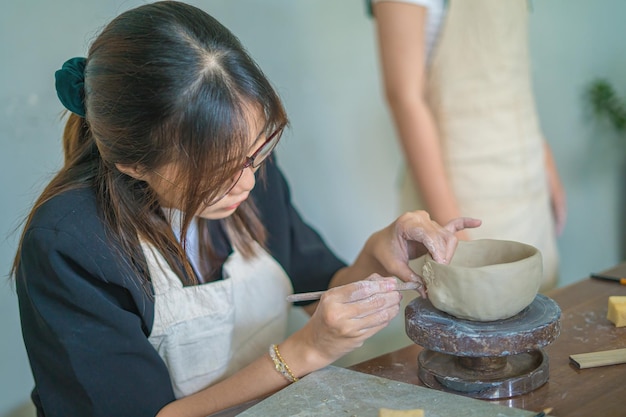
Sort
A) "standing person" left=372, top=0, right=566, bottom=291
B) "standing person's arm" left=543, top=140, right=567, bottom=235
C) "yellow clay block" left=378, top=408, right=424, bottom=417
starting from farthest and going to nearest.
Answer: "standing person's arm" left=543, top=140, right=567, bottom=235, "standing person" left=372, top=0, right=566, bottom=291, "yellow clay block" left=378, top=408, right=424, bottom=417

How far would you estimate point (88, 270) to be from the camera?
4.18 feet

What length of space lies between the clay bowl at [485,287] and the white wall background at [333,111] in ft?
3.05

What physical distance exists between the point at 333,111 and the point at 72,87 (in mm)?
1413

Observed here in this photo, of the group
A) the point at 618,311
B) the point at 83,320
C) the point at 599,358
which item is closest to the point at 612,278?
the point at 618,311

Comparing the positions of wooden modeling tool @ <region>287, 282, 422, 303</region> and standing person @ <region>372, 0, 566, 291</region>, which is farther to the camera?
standing person @ <region>372, 0, 566, 291</region>

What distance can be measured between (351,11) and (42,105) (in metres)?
1.21

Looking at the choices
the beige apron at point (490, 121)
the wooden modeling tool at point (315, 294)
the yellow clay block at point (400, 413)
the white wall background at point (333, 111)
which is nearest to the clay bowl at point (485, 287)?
the wooden modeling tool at point (315, 294)

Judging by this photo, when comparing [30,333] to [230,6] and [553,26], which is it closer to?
[230,6]

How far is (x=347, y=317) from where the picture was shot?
3.86 feet

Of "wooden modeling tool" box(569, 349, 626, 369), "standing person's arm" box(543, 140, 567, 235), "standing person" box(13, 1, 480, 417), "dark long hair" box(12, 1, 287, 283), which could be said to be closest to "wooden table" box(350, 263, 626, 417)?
"wooden modeling tool" box(569, 349, 626, 369)

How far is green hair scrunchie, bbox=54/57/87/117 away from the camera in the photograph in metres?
1.28

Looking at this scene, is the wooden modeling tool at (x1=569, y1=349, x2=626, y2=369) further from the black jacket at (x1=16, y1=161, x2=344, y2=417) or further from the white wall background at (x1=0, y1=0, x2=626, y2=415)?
the white wall background at (x1=0, y1=0, x2=626, y2=415)

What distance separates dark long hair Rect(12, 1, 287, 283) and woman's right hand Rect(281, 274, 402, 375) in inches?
11.3

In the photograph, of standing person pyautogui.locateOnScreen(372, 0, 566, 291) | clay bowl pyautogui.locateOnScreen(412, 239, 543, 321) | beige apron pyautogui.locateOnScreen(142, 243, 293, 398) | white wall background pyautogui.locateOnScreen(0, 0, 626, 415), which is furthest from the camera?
white wall background pyautogui.locateOnScreen(0, 0, 626, 415)
